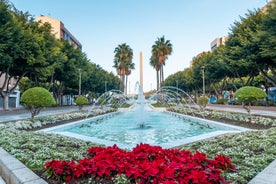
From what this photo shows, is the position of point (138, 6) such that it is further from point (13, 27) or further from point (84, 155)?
point (84, 155)

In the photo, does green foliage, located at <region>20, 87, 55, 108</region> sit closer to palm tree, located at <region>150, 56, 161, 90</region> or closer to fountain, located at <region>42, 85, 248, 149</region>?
fountain, located at <region>42, 85, 248, 149</region>

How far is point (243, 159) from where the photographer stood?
15.1 ft

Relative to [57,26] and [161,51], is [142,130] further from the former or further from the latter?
[57,26]

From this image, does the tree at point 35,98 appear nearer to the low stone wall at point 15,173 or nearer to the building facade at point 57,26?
the low stone wall at point 15,173

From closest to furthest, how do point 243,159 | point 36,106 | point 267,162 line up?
point 267,162
point 243,159
point 36,106

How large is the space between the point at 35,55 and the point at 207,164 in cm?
2081

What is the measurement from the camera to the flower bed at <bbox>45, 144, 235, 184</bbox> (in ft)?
9.21

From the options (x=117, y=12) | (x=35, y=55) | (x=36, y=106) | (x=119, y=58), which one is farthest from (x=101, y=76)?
(x=36, y=106)

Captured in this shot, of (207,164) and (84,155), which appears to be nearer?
(207,164)

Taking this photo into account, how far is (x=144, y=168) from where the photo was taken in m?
2.96

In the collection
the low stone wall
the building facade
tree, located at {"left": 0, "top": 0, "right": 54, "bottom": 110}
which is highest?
the building facade

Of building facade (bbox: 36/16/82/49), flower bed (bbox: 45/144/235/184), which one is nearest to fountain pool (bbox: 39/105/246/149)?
flower bed (bbox: 45/144/235/184)

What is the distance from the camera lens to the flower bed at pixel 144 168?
9.21 feet

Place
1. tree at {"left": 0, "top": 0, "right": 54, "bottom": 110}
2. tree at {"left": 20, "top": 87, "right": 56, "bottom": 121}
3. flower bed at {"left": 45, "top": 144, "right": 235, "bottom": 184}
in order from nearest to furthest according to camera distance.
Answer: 1. flower bed at {"left": 45, "top": 144, "right": 235, "bottom": 184}
2. tree at {"left": 20, "top": 87, "right": 56, "bottom": 121}
3. tree at {"left": 0, "top": 0, "right": 54, "bottom": 110}
